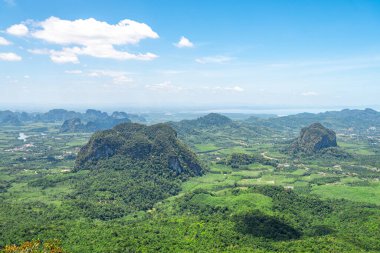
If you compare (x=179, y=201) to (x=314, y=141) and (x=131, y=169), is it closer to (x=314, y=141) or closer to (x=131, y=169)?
(x=131, y=169)

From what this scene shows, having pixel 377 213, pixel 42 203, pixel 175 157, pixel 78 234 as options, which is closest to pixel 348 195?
pixel 377 213

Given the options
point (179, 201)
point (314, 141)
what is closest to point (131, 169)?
point (179, 201)

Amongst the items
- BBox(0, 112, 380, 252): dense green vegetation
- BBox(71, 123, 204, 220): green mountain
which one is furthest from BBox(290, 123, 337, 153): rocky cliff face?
BBox(71, 123, 204, 220): green mountain

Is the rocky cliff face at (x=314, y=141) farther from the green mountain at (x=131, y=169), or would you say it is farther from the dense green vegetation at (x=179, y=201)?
the green mountain at (x=131, y=169)

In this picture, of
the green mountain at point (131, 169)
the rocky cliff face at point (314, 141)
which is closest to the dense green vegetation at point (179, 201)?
the green mountain at point (131, 169)

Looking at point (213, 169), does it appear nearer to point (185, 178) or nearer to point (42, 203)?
point (185, 178)

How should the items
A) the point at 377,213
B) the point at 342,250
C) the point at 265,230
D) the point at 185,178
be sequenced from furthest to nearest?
the point at 185,178, the point at 377,213, the point at 265,230, the point at 342,250
